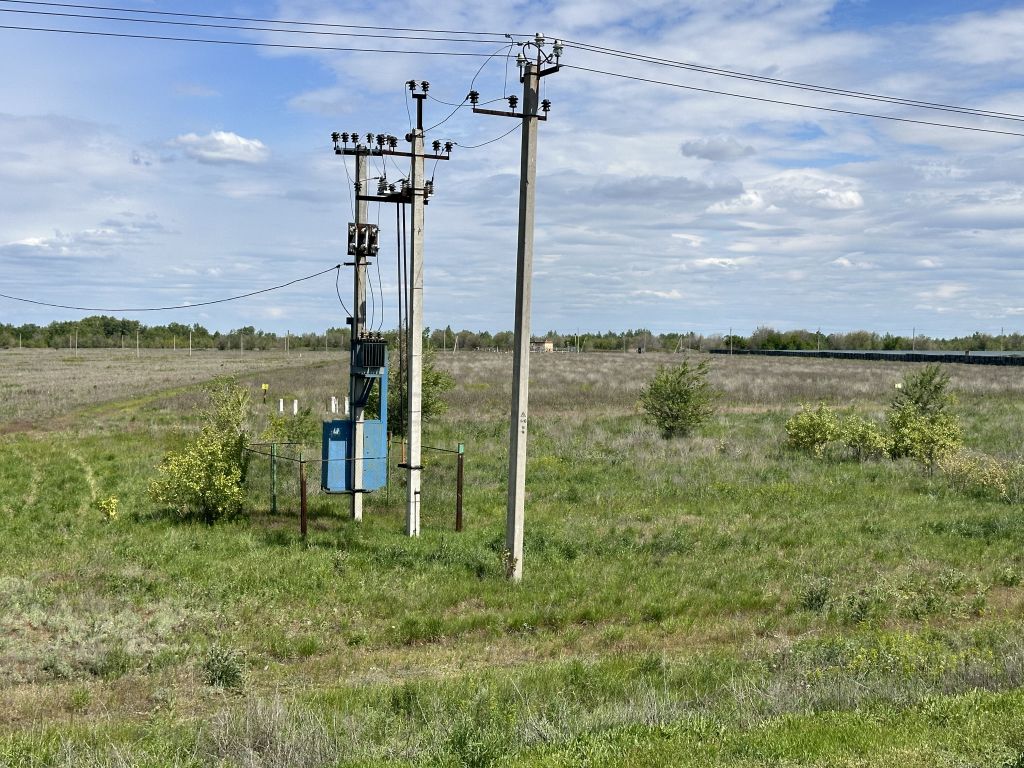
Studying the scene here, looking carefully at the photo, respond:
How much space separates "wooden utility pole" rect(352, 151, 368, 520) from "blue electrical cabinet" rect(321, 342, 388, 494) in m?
0.07

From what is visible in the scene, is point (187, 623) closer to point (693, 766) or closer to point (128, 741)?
point (128, 741)

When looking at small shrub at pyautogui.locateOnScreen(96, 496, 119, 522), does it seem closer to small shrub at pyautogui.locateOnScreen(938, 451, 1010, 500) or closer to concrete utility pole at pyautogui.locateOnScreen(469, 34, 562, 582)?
concrete utility pole at pyautogui.locateOnScreen(469, 34, 562, 582)

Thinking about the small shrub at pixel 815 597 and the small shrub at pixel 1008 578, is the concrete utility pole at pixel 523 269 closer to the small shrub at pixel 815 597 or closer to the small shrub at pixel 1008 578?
the small shrub at pixel 815 597

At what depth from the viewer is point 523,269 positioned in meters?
12.9

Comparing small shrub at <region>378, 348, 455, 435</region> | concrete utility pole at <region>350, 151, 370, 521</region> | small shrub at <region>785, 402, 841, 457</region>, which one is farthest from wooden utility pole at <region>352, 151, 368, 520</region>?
small shrub at <region>785, 402, 841, 457</region>

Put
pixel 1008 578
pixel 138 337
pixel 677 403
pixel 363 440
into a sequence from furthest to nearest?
pixel 138 337 → pixel 677 403 → pixel 363 440 → pixel 1008 578

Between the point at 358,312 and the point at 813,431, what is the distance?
48.5 ft

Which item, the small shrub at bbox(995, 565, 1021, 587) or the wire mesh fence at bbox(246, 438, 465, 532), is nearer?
the small shrub at bbox(995, 565, 1021, 587)

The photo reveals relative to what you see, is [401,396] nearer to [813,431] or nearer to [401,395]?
[401,395]

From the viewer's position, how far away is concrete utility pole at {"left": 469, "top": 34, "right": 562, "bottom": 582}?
1291 centimetres

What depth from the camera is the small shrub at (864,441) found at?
24.6 meters

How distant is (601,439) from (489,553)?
610 inches

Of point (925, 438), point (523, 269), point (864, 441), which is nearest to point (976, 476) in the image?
point (925, 438)

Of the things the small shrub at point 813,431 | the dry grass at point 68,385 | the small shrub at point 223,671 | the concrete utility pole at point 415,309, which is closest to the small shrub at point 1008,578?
the concrete utility pole at point 415,309
